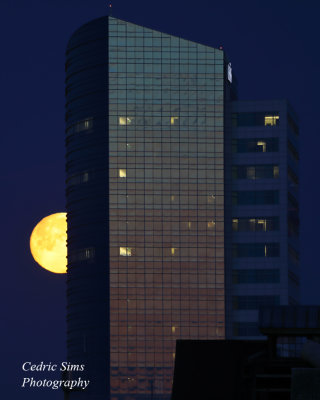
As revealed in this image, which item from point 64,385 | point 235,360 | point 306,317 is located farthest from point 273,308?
point 64,385

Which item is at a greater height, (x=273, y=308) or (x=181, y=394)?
(x=273, y=308)

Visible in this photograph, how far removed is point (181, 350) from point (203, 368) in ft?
6.44

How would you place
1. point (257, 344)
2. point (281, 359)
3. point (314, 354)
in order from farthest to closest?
point (257, 344), point (281, 359), point (314, 354)

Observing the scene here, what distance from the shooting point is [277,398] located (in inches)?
2758

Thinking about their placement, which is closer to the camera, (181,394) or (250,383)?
(250,383)

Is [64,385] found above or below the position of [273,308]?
below

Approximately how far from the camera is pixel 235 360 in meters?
77.4

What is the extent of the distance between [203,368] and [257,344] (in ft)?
15.8

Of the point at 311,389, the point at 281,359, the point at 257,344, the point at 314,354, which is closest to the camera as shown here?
the point at 311,389

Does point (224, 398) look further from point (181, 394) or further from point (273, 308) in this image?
point (273, 308)

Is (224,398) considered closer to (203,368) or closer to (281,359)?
(203,368)

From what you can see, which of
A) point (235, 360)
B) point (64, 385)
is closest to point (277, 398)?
point (235, 360)

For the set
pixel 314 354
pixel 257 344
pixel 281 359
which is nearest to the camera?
pixel 314 354

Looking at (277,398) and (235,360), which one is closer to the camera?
(277,398)
